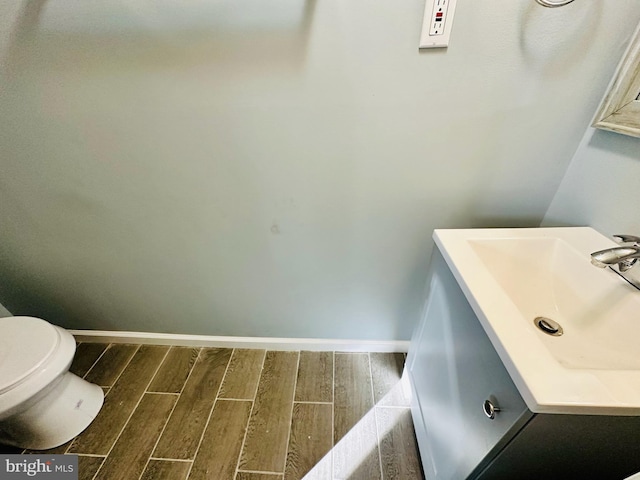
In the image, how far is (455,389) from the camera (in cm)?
72

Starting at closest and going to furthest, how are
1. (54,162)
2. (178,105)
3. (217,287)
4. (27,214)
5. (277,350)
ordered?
(178,105) < (54,162) < (27,214) < (217,287) < (277,350)

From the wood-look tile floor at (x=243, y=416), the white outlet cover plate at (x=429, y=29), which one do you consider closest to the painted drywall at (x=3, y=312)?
the wood-look tile floor at (x=243, y=416)

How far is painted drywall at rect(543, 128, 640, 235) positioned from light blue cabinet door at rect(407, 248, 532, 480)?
0.49 m

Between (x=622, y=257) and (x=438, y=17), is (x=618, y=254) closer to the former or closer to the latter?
(x=622, y=257)

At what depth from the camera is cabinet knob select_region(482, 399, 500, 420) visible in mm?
530

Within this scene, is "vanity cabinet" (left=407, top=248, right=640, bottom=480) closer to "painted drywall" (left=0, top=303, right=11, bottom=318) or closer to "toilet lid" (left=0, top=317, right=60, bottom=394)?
"toilet lid" (left=0, top=317, right=60, bottom=394)

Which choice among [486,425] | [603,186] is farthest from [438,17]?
[486,425]

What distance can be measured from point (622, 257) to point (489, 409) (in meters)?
0.44

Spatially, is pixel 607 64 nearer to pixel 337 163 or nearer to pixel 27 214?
pixel 337 163

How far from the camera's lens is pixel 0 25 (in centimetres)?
75

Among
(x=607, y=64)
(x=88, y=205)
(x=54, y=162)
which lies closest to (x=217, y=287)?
(x=88, y=205)

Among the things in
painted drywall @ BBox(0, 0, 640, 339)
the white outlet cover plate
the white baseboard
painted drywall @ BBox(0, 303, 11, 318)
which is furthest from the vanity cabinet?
painted drywall @ BBox(0, 303, 11, 318)

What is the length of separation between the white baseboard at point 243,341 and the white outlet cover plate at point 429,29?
1.27 meters

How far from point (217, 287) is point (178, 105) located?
30.5 inches
